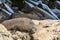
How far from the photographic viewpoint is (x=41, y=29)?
1910 mm

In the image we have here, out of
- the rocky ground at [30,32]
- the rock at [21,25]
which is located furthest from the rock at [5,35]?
the rock at [21,25]

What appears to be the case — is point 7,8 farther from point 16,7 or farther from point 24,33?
point 24,33

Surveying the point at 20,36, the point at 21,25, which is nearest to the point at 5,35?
the point at 20,36

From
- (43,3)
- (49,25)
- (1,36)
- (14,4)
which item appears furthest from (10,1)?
(1,36)

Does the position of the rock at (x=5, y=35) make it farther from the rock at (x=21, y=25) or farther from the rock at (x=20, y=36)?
the rock at (x=21, y=25)

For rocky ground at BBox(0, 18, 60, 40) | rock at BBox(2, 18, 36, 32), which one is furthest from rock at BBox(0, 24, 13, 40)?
rock at BBox(2, 18, 36, 32)

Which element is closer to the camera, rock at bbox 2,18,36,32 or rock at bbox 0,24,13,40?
rock at bbox 0,24,13,40

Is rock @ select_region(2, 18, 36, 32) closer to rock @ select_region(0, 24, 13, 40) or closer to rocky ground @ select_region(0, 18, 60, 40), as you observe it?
rocky ground @ select_region(0, 18, 60, 40)

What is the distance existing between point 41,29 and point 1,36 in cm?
44

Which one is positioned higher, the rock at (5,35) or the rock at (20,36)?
the rock at (5,35)

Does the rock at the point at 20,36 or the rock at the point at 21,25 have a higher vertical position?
the rock at the point at 21,25

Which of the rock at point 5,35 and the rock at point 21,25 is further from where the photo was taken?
the rock at point 21,25

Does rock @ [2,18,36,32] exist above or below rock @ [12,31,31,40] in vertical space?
above

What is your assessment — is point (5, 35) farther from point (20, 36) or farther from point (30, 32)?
point (30, 32)
